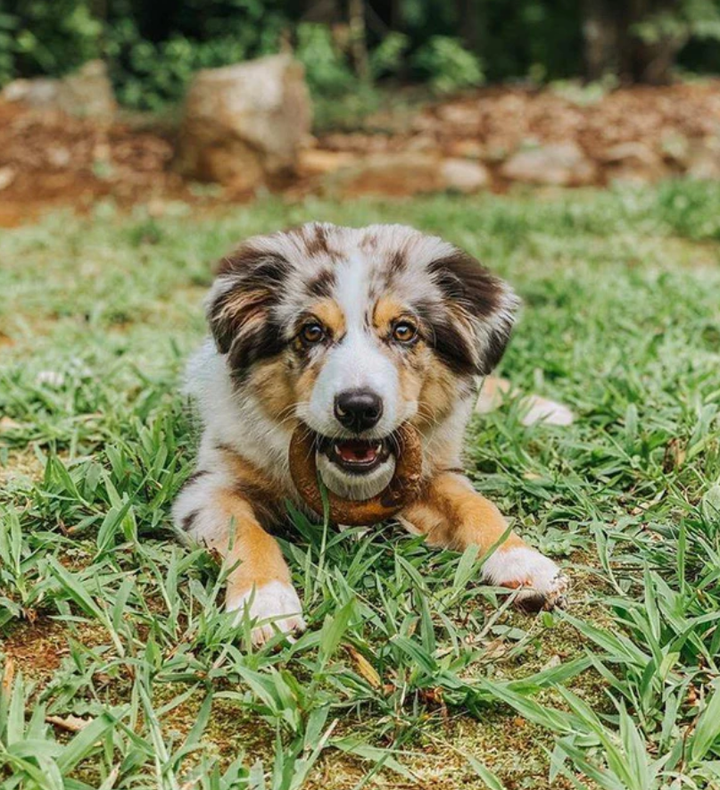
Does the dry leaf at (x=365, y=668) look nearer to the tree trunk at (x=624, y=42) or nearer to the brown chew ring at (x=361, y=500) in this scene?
the brown chew ring at (x=361, y=500)

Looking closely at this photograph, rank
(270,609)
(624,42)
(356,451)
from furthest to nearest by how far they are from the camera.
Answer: (624,42), (356,451), (270,609)

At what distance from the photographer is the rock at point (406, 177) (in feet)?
35.2

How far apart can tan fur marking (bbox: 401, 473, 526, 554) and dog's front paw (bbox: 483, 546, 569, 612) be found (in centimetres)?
5

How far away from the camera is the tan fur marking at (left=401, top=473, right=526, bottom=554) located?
323cm

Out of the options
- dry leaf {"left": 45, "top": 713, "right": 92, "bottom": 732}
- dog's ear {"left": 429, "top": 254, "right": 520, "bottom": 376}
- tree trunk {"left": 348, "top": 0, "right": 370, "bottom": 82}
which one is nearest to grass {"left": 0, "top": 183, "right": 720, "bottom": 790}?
dry leaf {"left": 45, "top": 713, "right": 92, "bottom": 732}

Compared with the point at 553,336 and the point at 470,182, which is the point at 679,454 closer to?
the point at 553,336

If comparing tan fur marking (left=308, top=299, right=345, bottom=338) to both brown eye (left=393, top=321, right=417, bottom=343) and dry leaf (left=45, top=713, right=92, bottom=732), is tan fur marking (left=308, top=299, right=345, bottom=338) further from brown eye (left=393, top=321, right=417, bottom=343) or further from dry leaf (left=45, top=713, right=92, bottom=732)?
dry leaf (left=45, top=713, right=92, bottom=732)

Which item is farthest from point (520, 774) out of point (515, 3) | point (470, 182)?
point (515, 3)

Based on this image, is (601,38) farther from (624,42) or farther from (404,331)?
(404,331)

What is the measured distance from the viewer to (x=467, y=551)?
3064mm

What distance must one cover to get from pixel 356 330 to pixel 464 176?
798 cm

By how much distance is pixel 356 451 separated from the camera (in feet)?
10.9

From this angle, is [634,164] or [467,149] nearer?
[634,164]

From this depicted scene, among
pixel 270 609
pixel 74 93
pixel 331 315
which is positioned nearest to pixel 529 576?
pixel 270 609
